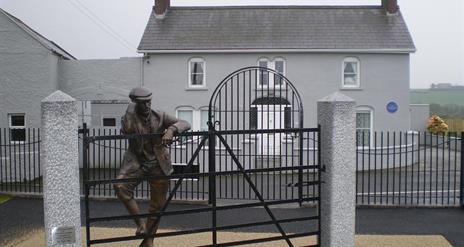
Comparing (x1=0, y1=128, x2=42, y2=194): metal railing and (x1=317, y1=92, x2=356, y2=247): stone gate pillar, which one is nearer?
(x1=317, y1=92, x2=356, y2=247): stone gate pillar

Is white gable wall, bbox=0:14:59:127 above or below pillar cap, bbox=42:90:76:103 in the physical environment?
above

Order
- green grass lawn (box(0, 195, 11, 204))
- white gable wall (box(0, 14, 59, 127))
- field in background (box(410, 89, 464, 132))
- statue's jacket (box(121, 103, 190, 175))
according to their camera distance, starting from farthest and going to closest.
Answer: field in background (box(410, 89, 464, 132))
white gable wall (box(0, 14, 59, 127))
green grass lawn (box(0, 195, 11, 204))
statue's jacket (box(121, 103, 190, 175))

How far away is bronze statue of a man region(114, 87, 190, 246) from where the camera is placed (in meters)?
5.89

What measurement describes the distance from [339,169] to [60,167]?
130 inches

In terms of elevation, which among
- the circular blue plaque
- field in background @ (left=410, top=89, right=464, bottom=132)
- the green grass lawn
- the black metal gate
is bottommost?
the green grass lawn

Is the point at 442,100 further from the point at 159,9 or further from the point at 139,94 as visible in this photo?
the point at 139,94

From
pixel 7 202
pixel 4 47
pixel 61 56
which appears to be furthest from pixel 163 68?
pixel 7 202

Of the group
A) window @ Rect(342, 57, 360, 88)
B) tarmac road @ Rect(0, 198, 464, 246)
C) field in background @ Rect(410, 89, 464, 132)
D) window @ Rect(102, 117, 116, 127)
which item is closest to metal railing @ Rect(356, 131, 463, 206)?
tarmac road @ Rect(0, 198, 464, 246)

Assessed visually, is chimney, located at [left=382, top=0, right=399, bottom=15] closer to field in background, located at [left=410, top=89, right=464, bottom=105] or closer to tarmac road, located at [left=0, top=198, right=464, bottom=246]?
tarmac road, located at [left=0, top=198, right=464, bottom=246]

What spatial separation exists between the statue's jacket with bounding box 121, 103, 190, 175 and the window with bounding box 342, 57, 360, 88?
18418 millimetres

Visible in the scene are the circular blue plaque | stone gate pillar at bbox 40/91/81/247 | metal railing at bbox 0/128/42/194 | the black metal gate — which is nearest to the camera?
stone gate pillar at bbox 40/91/81/247

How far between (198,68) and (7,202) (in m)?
12.8

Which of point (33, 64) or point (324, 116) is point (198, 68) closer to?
point (33, 64)

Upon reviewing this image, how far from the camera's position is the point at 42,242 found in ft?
26.5
